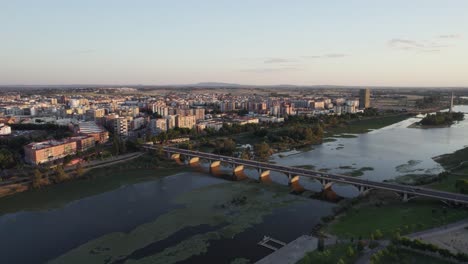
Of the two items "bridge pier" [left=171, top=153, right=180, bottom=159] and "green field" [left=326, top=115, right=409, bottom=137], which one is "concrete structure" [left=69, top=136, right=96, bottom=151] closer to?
"bridge pier" [left=171, top=153, right=180, bottom=159]

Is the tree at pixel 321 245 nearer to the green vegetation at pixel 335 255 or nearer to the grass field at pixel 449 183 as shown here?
the green vegetation at pixel 335 255

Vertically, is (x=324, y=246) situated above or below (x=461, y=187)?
below

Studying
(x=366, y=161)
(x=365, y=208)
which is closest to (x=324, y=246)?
(x=365, y=208)

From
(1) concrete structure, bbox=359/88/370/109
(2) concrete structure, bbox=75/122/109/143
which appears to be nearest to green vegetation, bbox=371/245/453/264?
(2) concrete structure, bbox=75/122/109/143

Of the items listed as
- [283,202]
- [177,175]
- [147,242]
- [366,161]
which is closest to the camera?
[147,242]

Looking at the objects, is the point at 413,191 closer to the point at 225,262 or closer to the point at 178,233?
the point at 225,262

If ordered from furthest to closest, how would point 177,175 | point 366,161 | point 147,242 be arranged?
1. point 366,161
2. point 177,175
3. point 147,242
